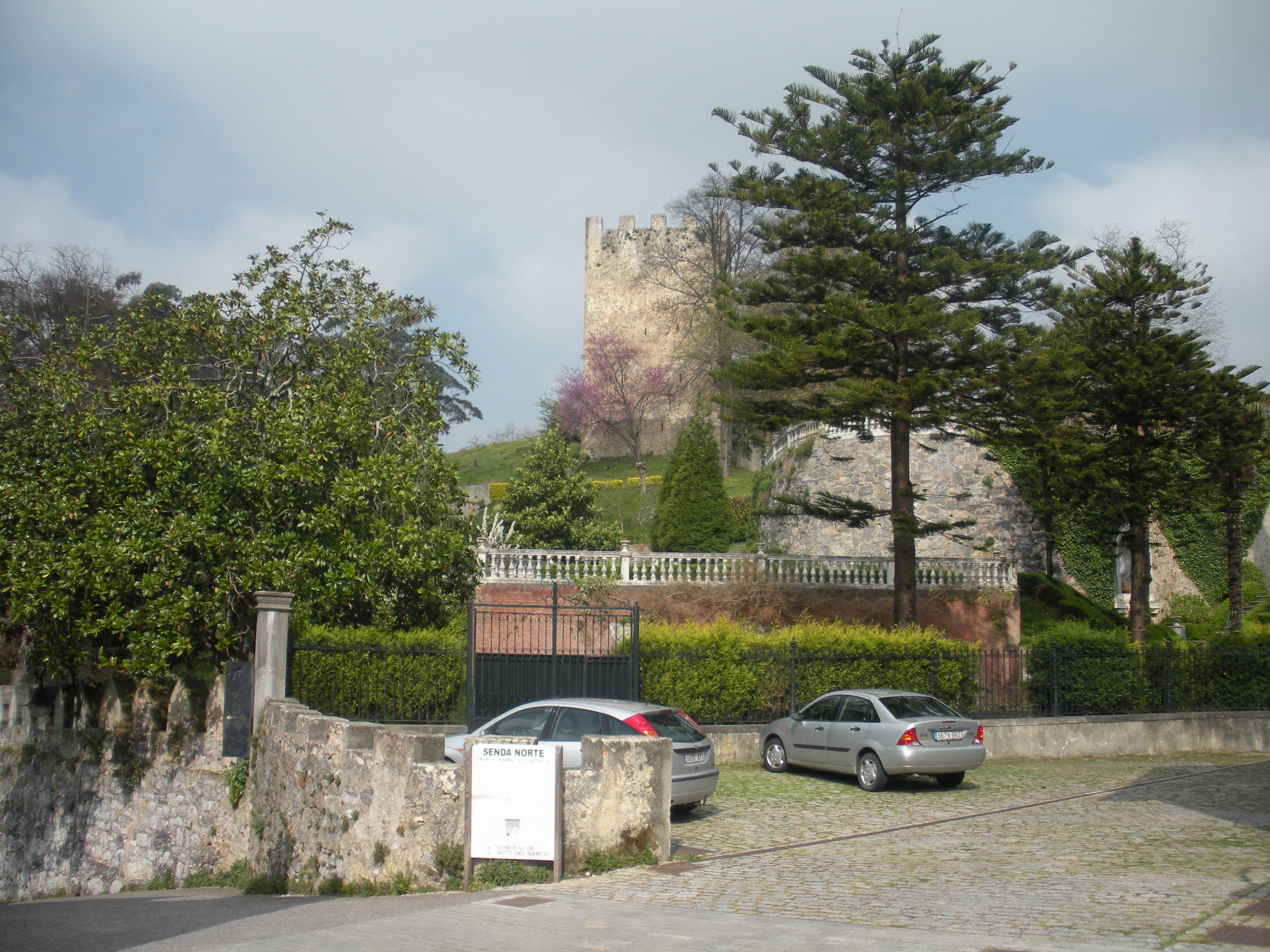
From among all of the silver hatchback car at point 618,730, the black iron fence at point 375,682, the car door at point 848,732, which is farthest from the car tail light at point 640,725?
the black iron fence at point 375,682

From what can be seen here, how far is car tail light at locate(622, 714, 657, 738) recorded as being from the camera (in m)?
10.4

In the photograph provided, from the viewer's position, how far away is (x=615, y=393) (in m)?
57.5

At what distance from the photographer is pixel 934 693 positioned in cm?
1670

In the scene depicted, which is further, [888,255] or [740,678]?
[888,255]

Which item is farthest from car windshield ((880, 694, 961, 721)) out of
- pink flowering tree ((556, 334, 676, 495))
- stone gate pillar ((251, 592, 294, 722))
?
pink flowering tree ((556, 334, 676, 495))

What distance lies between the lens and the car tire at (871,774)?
12742 millimetres

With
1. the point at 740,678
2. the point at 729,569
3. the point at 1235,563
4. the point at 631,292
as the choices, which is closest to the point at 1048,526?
the point at 1235,563

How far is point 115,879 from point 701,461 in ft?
79.6

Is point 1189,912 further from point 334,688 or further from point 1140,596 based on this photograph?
point 1140,596

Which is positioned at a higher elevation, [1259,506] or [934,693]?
[1259,506]

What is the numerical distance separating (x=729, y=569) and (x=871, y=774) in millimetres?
10932

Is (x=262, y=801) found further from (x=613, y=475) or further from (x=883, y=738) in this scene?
(x=613, y=475)

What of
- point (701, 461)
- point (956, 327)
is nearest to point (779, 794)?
point (956, 327)

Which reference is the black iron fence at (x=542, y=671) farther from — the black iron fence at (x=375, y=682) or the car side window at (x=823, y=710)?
the car side window at (x=823, y=710)
